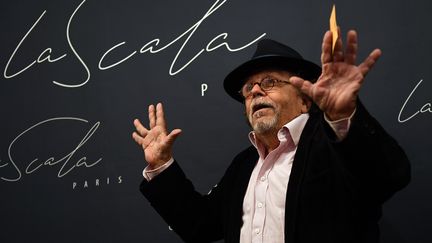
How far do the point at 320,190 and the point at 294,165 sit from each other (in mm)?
106

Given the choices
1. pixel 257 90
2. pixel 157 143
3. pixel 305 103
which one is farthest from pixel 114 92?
pixel 305 103

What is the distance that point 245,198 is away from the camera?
1362mm

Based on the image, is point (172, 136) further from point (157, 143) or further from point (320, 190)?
point (320, 190)

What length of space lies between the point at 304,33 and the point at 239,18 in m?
0.25

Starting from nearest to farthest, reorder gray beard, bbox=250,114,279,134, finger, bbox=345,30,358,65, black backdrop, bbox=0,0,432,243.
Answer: finger, bbox=345,30,358,65, gray beard, bbox=250,114,279,134, black backdrop, bbox=0,0,432,243

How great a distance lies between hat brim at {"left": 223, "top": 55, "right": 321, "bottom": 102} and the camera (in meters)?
1.41

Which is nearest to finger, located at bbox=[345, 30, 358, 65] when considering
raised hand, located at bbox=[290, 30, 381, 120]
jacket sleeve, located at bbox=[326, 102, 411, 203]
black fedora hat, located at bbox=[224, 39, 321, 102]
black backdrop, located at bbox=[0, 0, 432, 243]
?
raised hand, located at bbox=[290, 30, 381, 120]

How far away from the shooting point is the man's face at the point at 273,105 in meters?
1.37

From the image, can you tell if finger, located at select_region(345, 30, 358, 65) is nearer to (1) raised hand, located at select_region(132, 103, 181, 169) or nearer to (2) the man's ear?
(2) the man's ear

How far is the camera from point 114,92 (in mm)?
1722

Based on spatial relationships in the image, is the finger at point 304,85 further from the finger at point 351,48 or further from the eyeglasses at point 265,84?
the eyeglasses at point 265,84

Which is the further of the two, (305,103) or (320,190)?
(305,103)

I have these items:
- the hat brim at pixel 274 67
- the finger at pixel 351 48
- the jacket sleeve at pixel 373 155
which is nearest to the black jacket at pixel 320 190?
the jacket sleeve at pixel 373 155

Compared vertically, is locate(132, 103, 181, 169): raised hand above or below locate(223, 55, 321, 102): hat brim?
below
